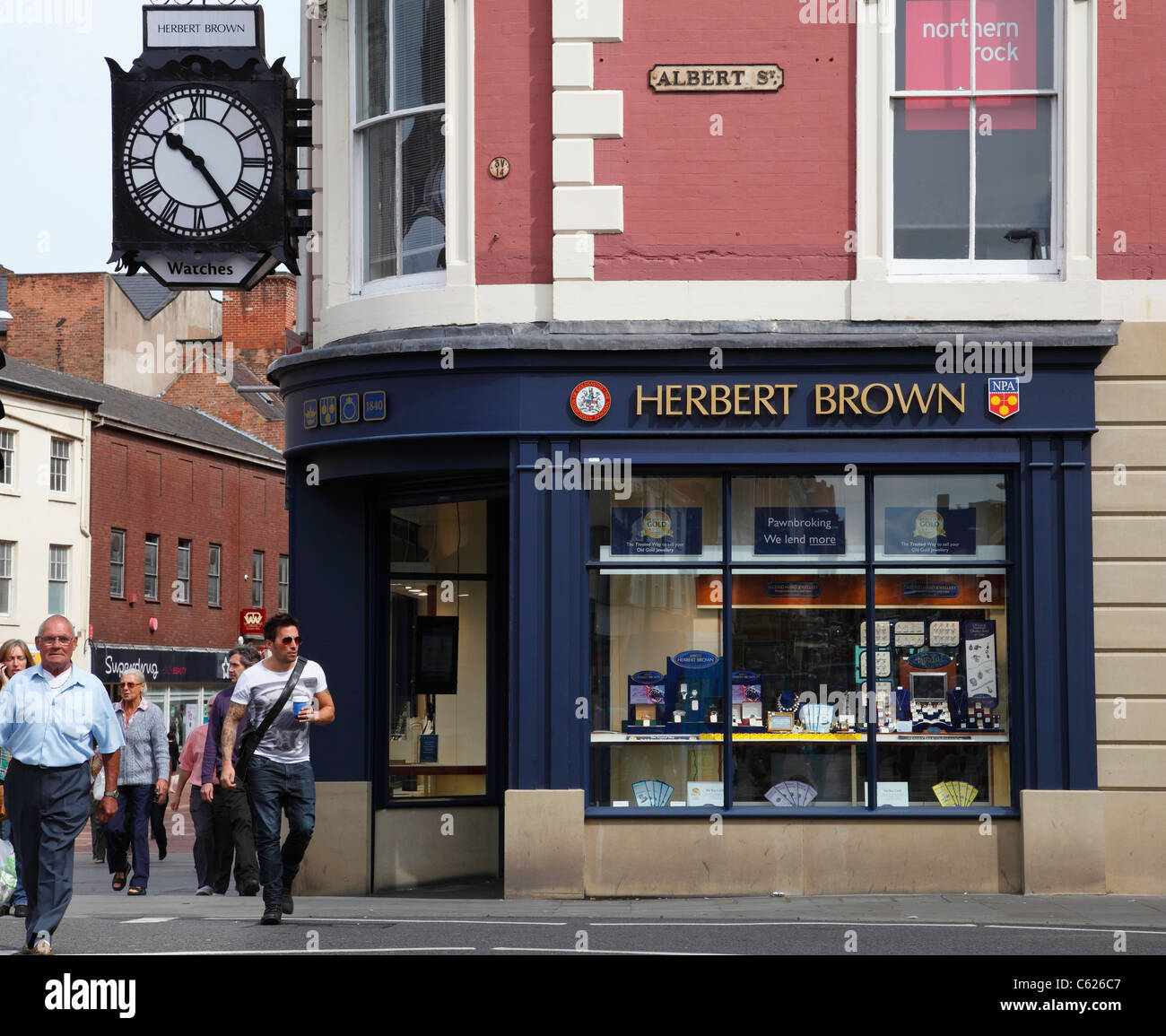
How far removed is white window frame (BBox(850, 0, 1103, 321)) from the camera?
12.4 m

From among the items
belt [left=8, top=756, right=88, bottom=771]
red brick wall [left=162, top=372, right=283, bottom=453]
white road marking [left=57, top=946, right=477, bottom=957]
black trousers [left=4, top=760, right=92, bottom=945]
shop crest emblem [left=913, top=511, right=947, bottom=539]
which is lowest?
white road marking [left=57, top=946, right=477, bottom=957]

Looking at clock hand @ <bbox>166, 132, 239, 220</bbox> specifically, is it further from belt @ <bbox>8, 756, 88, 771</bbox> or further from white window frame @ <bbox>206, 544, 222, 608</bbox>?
white window frame @ <bbox>206, 544, 222, 608</bbox>

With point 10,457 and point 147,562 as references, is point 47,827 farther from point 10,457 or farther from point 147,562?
point 147,562

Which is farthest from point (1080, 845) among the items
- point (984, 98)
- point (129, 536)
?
point (129, 536)

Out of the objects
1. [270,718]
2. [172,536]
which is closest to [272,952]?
[270,718]

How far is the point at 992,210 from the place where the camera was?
1282cm

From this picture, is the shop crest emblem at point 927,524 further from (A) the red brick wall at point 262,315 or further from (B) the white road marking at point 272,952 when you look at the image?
(A) the red brick wall at point 262,315

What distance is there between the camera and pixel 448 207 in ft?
42.3

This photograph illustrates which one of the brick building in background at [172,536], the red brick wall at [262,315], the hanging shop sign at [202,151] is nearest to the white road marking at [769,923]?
the hanging shop sign at [202,151]

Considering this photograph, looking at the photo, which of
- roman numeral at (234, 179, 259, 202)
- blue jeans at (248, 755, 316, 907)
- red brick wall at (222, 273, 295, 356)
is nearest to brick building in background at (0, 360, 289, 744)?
red brick wall at (222, 273, 295, 356)

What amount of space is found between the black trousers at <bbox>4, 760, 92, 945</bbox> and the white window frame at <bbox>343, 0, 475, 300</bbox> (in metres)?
5.02

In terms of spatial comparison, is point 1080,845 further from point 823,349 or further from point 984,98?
point 984,98

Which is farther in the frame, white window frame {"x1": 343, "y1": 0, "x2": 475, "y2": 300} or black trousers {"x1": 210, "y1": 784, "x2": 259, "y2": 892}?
white window frame {"x1": 343, "y1": 0, "x2": 475, "y2": 300}

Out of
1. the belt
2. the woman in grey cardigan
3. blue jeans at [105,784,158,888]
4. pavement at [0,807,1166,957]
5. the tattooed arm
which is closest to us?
the belt
